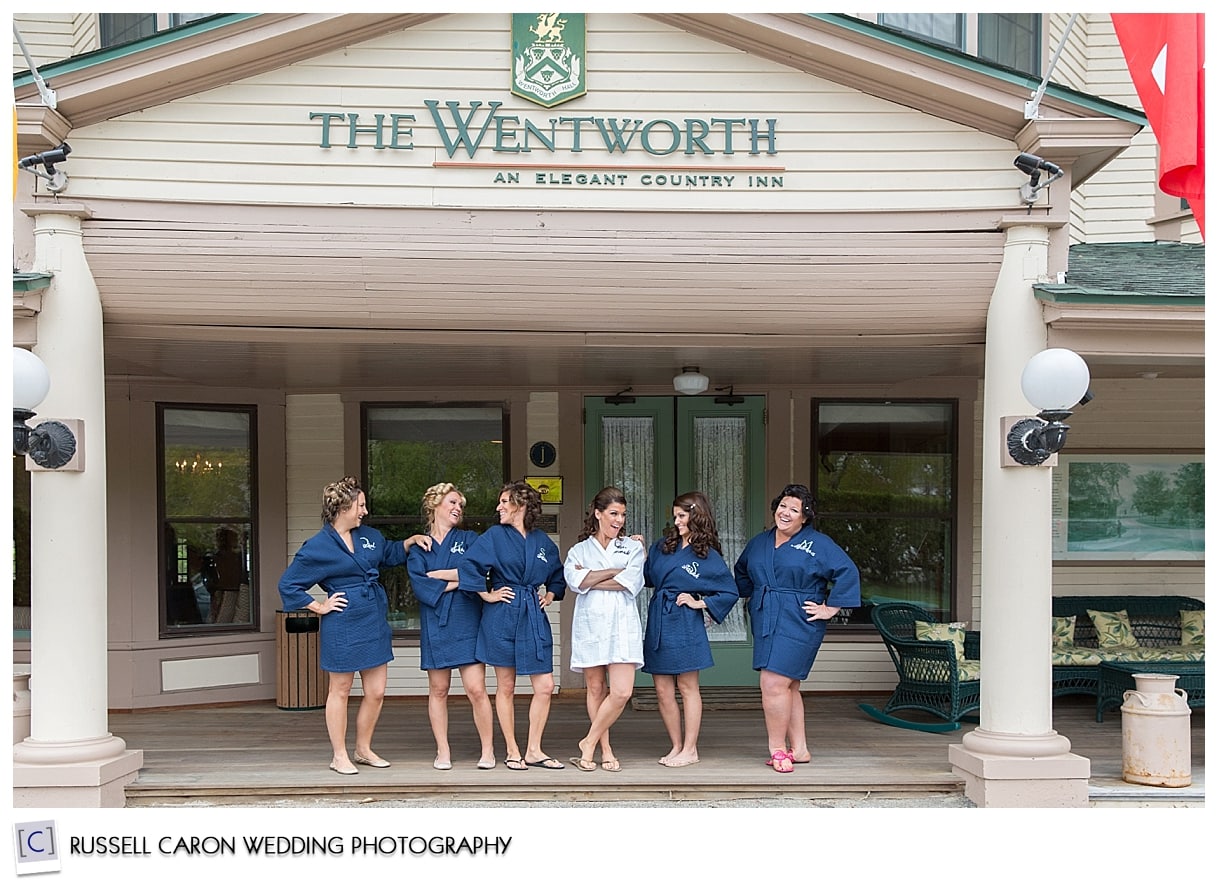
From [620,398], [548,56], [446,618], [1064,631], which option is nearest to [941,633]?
[1064,631]

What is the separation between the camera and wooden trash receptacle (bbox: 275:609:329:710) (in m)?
8.59

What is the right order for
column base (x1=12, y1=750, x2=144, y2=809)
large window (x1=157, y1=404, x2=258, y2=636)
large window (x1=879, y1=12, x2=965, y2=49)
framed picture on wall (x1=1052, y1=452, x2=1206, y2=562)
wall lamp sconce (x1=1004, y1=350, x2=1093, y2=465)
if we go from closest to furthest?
wall lamp sconce (x1=1004, y1=350, x2=1093, y2=465)
column base (x1=12, y1=750, x2=144, y2=809)
large window (x1=157, y1=404, x2=258, y2=636)
framed picture on wall (x1=1052, y1=452, x2=1206, y2=562)
large window (x1=879, y1=12, x2=965, y2=49)

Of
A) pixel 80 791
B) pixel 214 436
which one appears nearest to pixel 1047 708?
pixel 80 791

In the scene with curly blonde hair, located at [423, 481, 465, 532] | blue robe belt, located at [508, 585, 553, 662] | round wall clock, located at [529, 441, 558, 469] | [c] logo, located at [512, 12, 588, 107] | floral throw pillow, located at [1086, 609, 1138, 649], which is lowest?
floral throw pillow, located at [1086, 609, 1138, 649]

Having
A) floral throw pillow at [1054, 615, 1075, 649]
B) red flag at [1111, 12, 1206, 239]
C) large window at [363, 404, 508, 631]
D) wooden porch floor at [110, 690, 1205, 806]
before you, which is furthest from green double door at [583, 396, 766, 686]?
red flag at [1111, 12, 1206, 239]

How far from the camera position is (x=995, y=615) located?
629 cm

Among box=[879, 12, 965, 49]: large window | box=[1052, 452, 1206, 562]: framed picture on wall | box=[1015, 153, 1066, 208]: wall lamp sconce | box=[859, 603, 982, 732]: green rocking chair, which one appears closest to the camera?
box=[1015, 153, 1066, 208]: wall lamp sconce

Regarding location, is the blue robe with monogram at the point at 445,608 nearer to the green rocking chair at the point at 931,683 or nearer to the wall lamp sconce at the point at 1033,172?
the green rocking chair at the point at 931,683

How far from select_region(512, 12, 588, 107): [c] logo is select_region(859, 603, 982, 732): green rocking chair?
4.47 m

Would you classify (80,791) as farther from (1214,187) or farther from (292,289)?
(1214,187)

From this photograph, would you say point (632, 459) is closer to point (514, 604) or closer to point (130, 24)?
point (514, 604)

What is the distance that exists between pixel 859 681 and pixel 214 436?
5673mm

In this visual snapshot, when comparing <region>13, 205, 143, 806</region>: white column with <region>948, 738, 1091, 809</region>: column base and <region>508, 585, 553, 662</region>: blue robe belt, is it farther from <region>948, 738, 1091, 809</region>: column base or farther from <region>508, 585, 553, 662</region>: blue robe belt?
<region>948, 738, 1091, 809</region>: column base

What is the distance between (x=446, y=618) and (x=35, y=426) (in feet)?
8.11
